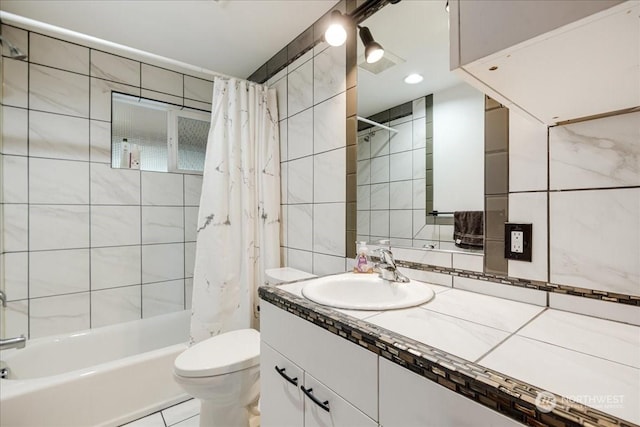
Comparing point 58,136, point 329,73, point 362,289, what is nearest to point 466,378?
point 362,289

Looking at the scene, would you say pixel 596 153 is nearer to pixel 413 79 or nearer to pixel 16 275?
pixel 413 79

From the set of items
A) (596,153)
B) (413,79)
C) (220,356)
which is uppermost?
(413,79)

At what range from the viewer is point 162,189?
87.0 inches

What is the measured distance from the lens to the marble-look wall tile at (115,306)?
194 centimetres

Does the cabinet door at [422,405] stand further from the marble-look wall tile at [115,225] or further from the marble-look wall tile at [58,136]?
the marble-look wall tile at [58,136]

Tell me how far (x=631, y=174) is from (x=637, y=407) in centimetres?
57

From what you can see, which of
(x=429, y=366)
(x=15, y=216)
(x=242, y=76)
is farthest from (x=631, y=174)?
(x=15, y=216)

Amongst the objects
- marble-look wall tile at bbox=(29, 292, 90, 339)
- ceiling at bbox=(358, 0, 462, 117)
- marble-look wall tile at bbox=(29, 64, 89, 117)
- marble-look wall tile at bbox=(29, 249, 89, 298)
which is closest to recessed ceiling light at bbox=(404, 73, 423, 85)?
ceiling at bbox=(358, 0, 462, 117)

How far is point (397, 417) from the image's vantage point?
57 centimetres

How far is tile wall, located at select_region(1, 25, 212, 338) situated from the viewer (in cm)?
170

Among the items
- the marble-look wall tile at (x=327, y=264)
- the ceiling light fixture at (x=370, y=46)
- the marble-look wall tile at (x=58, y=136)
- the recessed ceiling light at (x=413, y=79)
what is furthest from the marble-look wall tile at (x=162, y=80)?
the recessed ceiling light at (x=413, y=79)

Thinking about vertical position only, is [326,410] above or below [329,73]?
below

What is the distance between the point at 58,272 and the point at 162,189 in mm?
837

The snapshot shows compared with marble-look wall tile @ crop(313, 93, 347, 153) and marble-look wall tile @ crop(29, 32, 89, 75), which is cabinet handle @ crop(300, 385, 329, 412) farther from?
marble-look wall tile @ crop(29, 32, 89, 75)
